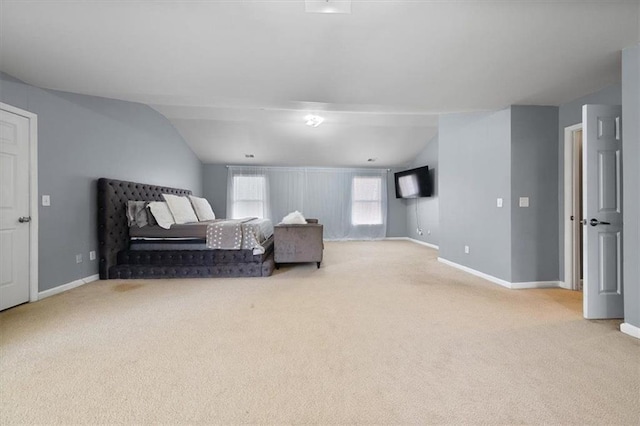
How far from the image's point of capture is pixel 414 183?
7.13 m

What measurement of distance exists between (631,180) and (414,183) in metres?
5.00

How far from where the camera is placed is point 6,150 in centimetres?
265

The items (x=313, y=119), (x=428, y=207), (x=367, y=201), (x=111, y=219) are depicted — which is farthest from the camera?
(x=367, y=201)

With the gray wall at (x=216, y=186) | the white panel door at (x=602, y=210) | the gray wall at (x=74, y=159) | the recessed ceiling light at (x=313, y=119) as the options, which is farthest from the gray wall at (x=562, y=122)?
the gray wall at (x=216, y=186)

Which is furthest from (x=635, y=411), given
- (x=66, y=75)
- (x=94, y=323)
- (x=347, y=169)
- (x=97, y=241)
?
(x=347, y=169)

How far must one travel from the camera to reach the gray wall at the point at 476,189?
357 cm

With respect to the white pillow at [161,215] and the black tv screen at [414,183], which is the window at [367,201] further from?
the white pillow at [161,215]

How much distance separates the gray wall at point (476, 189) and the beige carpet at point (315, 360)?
90 cm

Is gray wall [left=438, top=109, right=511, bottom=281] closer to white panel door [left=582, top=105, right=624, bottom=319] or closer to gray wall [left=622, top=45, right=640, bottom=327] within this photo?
white panel door [left=582, top=105, right=624, bottom=319]

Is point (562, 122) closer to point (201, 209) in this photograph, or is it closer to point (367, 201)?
point (367, 201)

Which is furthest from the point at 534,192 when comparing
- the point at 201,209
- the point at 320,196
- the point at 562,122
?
the point at 201,209

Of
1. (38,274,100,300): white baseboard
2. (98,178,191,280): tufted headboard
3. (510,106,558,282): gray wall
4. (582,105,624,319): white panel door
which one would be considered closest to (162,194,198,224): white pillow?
(98,178,191,280): tufted headboard

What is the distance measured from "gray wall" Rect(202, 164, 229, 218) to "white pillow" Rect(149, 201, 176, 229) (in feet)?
11.4

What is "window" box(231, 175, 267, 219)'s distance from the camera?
7.81m
